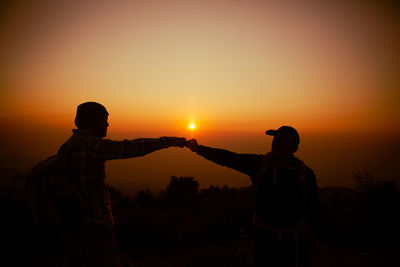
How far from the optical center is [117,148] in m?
2.54

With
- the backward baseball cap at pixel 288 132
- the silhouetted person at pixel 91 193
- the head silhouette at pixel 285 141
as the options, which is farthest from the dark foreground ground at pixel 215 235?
the silhouetted person at pixel 91 193

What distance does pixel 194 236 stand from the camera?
7.65 metres

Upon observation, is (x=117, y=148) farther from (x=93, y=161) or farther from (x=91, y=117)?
(x=91, y=117)

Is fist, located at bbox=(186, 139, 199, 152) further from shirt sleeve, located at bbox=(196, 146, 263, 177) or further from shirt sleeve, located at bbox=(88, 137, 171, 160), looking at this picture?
shirt sleeve, located at bbox=(88, 137, 171, 160)

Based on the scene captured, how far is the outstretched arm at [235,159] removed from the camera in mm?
3410

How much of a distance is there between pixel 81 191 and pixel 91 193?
109 mm

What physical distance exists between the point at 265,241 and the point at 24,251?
7.10 metres

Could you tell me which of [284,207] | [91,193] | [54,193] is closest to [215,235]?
[284,207]

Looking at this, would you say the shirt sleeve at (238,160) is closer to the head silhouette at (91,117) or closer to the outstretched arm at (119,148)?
the outstretched arm at (119,148)

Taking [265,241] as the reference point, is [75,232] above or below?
above

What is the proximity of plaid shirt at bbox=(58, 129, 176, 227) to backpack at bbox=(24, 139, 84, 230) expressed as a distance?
0.17 feet

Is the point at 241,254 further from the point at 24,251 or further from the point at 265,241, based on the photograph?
the point at 24,251

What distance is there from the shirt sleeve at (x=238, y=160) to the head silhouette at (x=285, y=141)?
34 cm

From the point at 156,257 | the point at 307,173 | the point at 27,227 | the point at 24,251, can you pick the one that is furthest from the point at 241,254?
the point at 27,227
